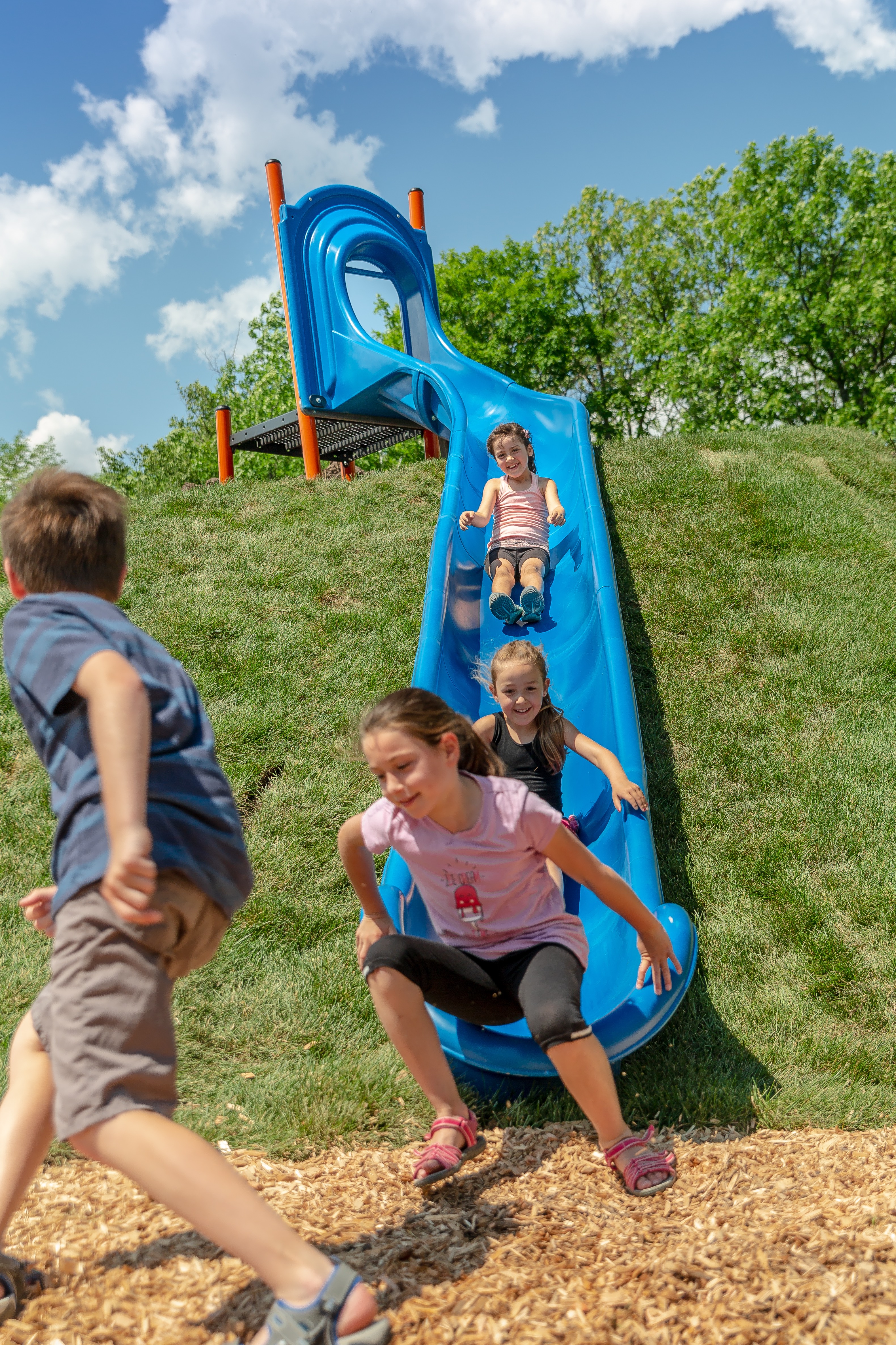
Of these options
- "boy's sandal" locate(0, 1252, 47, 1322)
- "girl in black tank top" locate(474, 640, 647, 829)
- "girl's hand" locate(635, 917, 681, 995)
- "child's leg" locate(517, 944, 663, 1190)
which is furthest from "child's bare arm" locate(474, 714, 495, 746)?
"boy's sandal" locate(0, 1252, 47, 1322)

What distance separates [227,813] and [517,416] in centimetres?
844

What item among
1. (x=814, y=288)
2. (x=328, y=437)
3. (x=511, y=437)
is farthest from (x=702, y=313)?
(x=511, y=437)

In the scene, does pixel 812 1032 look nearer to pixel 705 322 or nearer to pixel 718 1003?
pixel 718 1003

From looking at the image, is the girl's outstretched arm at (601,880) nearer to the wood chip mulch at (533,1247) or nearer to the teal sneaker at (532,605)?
the wood chip mulch at (533,1247)

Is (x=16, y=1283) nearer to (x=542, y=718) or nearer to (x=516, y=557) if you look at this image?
(x=542, y=718)

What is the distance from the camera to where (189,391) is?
51.2 meters

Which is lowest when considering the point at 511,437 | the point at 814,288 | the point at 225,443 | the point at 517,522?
the point at 517,522

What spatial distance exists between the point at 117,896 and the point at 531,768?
9.87 feet

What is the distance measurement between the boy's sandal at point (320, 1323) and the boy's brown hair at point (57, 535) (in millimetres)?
1484

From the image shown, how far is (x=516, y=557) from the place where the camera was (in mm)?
7172

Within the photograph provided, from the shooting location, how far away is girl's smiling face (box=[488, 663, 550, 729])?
454 centimetres

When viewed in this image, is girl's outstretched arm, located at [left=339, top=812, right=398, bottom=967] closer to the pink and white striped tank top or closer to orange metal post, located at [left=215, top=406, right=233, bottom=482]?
the pink and white striped tank top

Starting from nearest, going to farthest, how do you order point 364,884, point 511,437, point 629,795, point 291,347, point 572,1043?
point 572,1043 → point 364,884 → point 629,795 → point 511,437 → point 291,347

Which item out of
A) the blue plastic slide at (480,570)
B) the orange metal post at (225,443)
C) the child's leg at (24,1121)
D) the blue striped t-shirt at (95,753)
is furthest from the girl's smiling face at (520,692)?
the orange metal post at (225,443)
